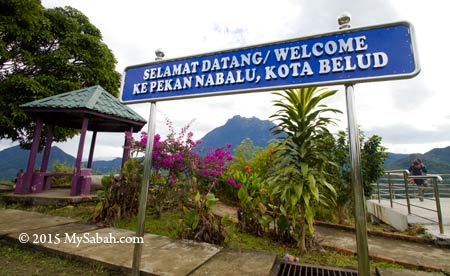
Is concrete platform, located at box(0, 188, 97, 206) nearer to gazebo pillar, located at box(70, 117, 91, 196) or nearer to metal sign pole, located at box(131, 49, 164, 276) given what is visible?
gazebo pillar, located at box(70, 117, 91, 196)

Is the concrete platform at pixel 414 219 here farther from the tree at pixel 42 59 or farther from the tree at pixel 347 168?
the tree at pixel 42 59

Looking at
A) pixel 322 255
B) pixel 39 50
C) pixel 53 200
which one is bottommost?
pixel 322 255

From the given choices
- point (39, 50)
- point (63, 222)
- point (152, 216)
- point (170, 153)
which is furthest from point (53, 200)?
point (39, 50)

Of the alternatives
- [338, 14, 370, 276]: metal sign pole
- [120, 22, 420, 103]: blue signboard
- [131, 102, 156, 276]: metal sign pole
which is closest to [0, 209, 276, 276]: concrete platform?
[131, 102, 156, 276]: metal sign pole

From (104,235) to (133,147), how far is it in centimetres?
255

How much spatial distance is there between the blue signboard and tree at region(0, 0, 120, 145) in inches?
425

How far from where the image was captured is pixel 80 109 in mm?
6504

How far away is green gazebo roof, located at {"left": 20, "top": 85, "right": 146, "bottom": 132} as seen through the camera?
261 inches

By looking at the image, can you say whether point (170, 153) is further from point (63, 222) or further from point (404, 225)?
point (404, 225)

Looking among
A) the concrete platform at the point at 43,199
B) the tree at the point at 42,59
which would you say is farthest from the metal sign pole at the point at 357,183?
the tree at the point at 42,59

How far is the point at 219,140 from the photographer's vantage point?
7603 inches

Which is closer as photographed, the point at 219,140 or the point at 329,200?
the point at 329,200

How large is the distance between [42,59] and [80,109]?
7465 millimetres

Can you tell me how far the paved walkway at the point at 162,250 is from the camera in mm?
2326
